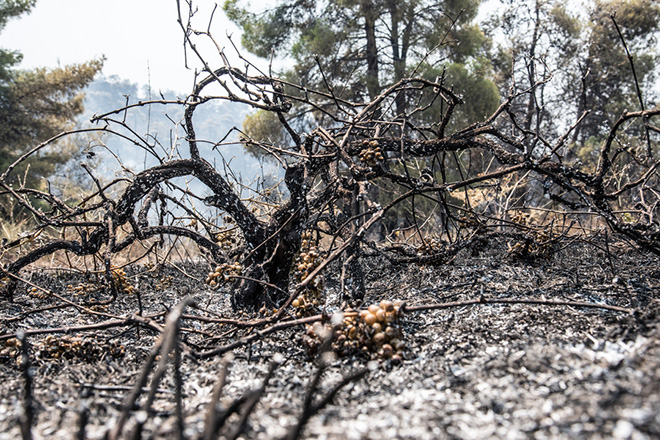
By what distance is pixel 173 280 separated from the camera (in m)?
3.02

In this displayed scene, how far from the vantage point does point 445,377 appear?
2.80ft

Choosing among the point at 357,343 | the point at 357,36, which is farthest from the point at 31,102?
the point at 357,343

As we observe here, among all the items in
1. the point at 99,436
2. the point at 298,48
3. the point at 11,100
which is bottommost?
the point at 99,436

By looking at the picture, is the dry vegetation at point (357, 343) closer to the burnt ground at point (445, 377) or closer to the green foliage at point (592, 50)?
the burnt ground at point (445, 377)

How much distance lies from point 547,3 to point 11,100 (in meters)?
15.7

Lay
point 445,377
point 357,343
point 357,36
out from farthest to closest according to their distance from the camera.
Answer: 1. point 357,36
2. point 357,343
3. point 445,377

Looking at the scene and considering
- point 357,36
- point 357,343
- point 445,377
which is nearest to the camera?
point 445,377

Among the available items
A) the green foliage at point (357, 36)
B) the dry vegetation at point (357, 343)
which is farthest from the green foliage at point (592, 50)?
the dry vegetation at point (357, 343)

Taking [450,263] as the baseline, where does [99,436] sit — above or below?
below

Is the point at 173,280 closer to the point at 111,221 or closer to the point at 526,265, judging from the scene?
the point at 111,221

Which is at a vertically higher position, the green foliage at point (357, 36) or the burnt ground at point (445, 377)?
the green foliage at point (357, 36)

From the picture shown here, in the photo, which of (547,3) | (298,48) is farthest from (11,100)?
(547,3)

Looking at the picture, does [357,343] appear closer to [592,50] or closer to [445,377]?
[445,377]

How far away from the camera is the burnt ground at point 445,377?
62 cm
